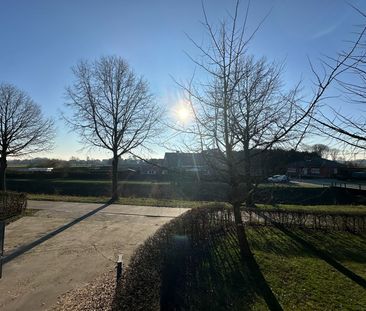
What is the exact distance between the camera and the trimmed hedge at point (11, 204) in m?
13.7

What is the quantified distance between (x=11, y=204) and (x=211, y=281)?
11395mm

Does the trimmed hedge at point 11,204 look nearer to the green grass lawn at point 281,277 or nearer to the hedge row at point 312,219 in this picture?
the green grass lawn at point 281,277

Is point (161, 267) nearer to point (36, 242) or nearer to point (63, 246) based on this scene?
point (63, 246)

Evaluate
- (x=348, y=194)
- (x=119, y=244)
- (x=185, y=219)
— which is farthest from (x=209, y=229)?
(x=348, y=194)

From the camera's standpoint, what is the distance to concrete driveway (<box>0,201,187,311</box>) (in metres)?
6.34

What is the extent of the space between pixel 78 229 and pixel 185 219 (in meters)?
5.18

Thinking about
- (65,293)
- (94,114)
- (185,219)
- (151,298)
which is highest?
(94,114)

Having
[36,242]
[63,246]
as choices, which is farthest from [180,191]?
[63,246]

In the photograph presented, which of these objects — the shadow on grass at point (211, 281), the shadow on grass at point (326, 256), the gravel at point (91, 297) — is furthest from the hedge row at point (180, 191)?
the gravel at point (91, 297)

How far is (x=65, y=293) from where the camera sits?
20.2 feet

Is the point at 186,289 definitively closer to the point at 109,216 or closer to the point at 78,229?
the point at 78,229

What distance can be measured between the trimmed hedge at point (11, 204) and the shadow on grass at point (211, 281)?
963 centimetres

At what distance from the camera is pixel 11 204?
14.1m

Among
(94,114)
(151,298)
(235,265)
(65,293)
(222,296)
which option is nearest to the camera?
(151,298)
